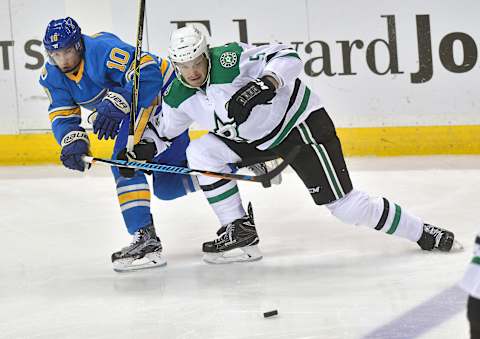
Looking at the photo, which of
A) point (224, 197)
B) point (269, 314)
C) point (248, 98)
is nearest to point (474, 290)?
point (269, 314)

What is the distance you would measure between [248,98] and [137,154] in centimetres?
63

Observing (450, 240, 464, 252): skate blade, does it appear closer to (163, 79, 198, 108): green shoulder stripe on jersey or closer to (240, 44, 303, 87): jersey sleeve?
(240, 44, 303, 87): jersey sleeve

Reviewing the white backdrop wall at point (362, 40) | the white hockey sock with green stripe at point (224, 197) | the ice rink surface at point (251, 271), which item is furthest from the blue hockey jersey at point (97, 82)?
the white backdrop wall at point (362, 40)

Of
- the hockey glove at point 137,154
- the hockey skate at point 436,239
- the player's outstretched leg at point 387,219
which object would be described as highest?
the hockey glove at point 137,154

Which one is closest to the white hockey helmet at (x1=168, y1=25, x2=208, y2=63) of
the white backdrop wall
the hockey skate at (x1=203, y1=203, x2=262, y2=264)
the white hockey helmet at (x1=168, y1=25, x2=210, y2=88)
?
the white hockey helmet at (x1=168, y1=25, x2=210, y2=88)

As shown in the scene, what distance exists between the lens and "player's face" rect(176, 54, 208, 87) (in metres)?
3.22

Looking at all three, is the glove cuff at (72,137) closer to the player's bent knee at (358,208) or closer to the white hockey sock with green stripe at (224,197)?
the white hockey sock with green stripe at (224,197)

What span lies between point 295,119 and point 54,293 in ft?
3.17

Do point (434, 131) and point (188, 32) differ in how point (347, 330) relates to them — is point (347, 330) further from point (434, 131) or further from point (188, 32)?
point (434, 131)

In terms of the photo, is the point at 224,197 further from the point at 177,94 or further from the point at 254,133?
the point at 177,94

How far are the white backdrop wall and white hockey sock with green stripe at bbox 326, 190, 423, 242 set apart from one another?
1970 mm

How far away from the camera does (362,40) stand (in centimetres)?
532

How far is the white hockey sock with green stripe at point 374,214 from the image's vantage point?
3.37 metres

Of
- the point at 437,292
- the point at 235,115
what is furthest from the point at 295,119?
the point at 437,292
